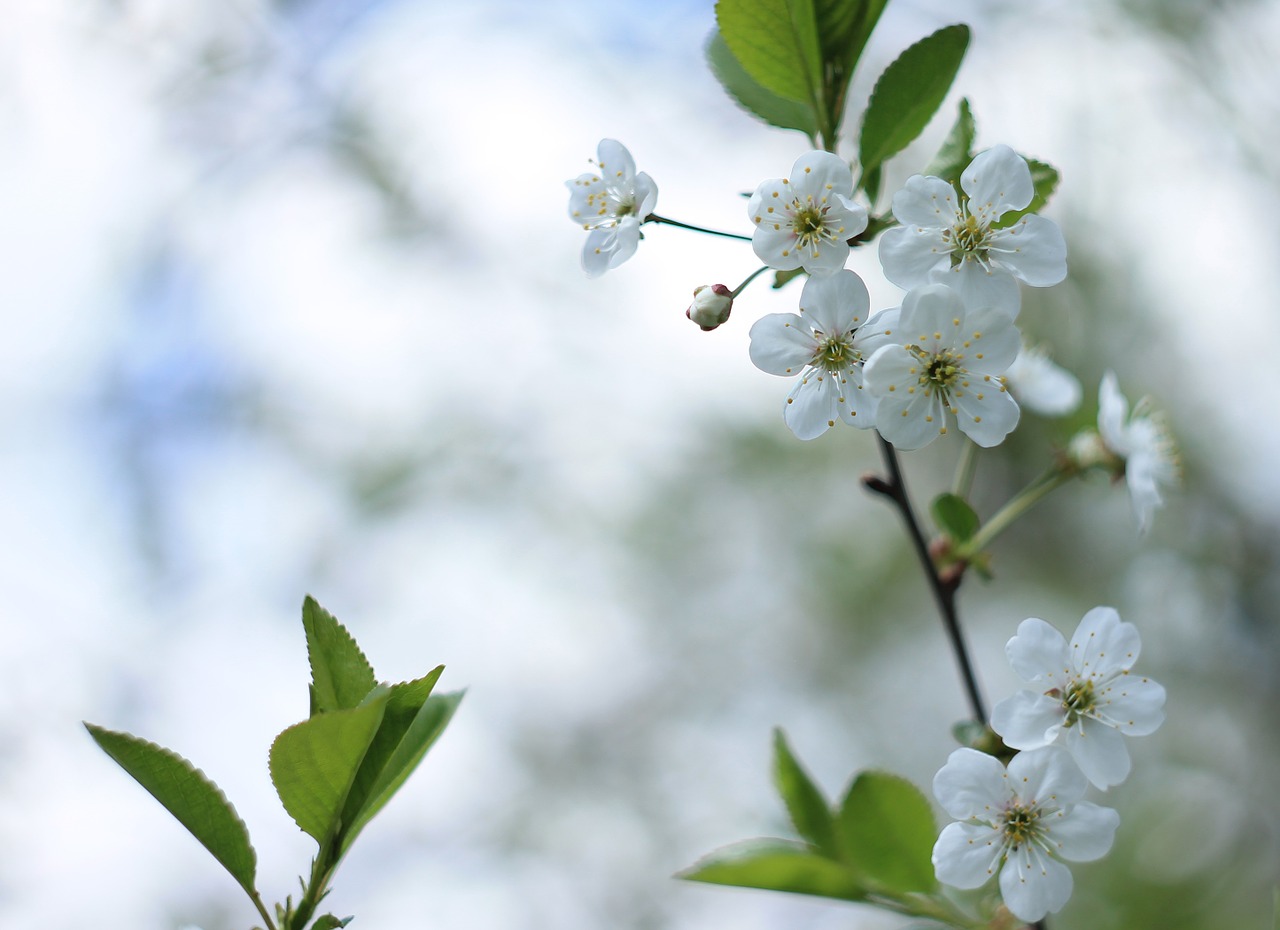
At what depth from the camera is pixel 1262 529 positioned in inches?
108

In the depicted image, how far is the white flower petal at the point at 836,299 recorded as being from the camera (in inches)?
18.4

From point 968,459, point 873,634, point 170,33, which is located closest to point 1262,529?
point 873,634

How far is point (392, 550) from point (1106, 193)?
2.48 meters

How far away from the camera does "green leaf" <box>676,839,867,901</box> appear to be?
47 cm

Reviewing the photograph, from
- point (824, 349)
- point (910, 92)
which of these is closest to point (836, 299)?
point (824, 349)

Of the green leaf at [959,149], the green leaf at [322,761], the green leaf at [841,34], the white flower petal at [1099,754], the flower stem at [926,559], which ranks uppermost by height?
the green leaf at [841,34]

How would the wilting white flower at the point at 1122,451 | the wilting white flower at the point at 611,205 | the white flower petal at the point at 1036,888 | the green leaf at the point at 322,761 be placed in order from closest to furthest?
the green leaf at the point at 322,761 < the white flower petal at the point at 1036,888 < the wilting white flower at the point at 611,205 < the wilting white flower at the point at 1122,451

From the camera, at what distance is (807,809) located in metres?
0.54

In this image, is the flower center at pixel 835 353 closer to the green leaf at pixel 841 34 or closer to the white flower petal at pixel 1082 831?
the green leaf at pixel 841 34

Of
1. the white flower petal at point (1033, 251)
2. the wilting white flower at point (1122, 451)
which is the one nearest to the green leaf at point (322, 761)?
the white flower petal at point (1033, 251)

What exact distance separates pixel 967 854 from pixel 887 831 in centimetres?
5

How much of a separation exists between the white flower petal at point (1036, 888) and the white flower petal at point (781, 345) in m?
0.27

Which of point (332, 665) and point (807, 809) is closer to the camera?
point (332, 665)

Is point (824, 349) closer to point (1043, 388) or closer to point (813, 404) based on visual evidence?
point (813, 404)
